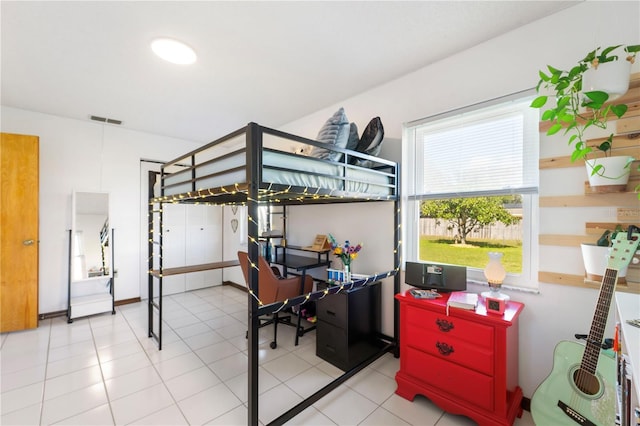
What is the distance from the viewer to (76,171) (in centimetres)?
345

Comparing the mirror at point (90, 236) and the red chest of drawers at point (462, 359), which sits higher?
the mirror at point (90, 236)

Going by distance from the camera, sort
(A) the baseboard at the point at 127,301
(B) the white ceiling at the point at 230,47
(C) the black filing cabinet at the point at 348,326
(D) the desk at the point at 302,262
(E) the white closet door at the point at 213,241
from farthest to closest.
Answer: (E) the white closet door at the point at 213,241 < (A) the baseboard at the point at 127,301 < (D) the desk at the point at 302,262 < (C) the black filing cabinet at the point at 348,326 < (B) the white ceiling at the point at 230,47

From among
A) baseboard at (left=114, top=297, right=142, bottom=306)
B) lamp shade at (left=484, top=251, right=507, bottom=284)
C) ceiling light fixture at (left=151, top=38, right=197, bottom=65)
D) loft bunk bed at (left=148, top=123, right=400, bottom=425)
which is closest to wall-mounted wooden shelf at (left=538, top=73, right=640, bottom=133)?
lamp shade at (left=484, top=251, right=507, bottom=284)

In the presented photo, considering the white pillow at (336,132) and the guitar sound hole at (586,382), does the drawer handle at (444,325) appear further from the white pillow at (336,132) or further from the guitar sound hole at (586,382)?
the white pillow at (336,132)

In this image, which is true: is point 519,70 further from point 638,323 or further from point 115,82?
point 115,82

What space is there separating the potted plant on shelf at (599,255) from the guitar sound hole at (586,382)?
0.49 metres

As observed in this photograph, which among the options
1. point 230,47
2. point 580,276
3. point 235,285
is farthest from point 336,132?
point 235,285

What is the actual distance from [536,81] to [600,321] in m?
1.48

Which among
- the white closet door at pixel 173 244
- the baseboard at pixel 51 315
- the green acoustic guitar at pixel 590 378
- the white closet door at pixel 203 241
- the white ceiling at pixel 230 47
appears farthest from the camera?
the white closet door at pixel 203 241

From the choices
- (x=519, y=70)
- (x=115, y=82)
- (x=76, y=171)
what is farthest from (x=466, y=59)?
(x=76, y=171)

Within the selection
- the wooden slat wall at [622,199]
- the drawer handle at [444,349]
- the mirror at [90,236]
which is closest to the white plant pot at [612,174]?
the wooden slat wall at [622,199]

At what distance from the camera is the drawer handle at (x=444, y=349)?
1725 millimetres

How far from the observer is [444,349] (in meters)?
1.75

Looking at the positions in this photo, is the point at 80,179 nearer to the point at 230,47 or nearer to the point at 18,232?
the point at 18,232
